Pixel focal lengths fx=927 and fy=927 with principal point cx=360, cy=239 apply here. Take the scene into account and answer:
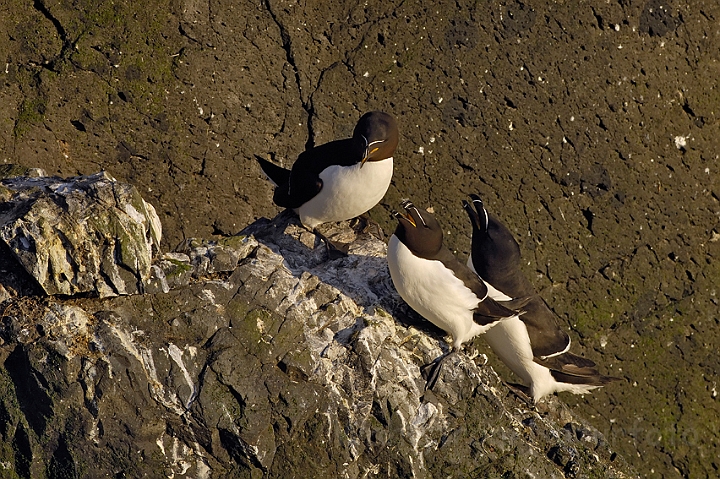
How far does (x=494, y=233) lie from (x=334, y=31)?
7.02ft

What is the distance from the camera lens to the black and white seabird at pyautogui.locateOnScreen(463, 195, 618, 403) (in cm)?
579

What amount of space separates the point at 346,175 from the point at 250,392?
157 cm

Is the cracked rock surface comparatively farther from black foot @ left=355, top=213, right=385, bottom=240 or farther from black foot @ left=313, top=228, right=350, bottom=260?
black foot @ left=355, top=213, right=385, bottom=240

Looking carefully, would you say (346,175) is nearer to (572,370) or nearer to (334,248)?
(334,248)

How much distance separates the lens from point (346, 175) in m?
5.53

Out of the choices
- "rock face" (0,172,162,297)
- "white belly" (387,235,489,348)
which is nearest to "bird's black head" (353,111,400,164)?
"white belly" (387,235,489,348)

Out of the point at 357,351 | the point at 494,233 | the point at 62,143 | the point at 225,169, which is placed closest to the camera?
the point at 357,351

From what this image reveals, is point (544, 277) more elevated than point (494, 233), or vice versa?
point (494, 233)

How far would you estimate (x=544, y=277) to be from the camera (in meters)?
7.47

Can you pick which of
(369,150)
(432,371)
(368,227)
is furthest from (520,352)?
(369,150)

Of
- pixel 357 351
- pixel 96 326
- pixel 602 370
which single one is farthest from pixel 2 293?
pixel 602 370

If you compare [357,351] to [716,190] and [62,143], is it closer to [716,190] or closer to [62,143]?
[62,143]

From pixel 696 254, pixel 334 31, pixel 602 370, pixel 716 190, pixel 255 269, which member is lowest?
pixel 602 370

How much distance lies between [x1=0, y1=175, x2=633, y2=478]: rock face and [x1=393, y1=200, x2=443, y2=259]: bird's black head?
444 millimetres
